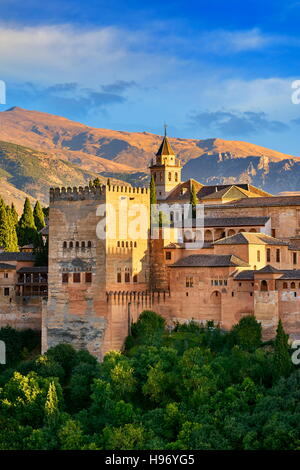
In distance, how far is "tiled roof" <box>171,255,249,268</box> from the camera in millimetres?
51625

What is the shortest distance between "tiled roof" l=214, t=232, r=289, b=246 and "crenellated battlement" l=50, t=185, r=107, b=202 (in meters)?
7.05

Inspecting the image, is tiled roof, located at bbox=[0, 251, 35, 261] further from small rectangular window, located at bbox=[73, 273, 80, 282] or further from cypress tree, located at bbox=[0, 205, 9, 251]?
small rectangular window, located at bbox=[73, 273, 80, 282]

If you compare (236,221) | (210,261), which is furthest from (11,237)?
(210,261)

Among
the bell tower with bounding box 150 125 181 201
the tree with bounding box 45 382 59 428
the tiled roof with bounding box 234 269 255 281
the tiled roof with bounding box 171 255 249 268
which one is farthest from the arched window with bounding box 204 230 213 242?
the bell tower with bounding box 150 125 181 201

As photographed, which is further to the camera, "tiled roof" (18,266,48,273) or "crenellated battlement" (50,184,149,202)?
"tiled roof" (18,266,48,273)

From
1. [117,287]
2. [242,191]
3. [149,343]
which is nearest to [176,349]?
[149,343]

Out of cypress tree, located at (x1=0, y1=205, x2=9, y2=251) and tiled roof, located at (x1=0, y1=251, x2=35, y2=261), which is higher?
cypress tree, located at (x1=0, y1=205, x2=9, y2=251)

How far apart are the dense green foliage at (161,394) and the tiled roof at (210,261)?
3.10 meters

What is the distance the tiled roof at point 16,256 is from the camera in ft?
192

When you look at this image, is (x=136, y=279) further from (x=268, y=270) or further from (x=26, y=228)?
(x=26, y=228)

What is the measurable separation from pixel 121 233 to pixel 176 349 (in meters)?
7.03

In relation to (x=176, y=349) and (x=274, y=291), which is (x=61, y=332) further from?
(x=274, y=291)

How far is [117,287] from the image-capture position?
5231 cm

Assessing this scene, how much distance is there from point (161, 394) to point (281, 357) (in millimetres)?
5875
